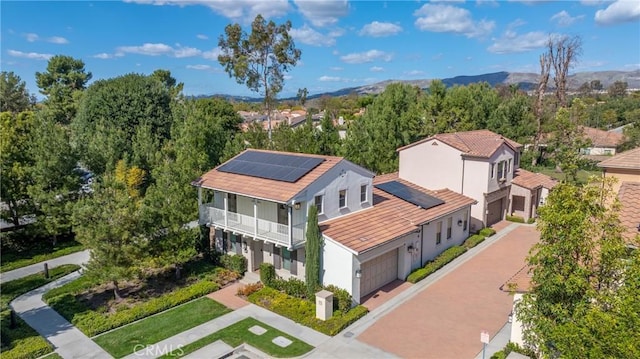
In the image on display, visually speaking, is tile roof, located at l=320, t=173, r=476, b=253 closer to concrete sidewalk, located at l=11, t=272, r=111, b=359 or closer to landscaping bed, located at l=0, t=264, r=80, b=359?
concrete sidewalk, located at l=11, t=272, r=111, b=359

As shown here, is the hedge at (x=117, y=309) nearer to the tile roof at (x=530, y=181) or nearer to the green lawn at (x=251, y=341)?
the green lawn at (x=251, y=341)

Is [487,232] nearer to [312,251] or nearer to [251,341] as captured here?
[312,251]

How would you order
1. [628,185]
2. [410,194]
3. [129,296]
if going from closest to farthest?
[628,185], [129,296], [410,194]

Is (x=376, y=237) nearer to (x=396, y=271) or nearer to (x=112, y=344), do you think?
(x=396, y=271)

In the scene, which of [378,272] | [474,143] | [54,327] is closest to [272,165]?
[378,272]

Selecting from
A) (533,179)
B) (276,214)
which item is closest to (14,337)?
(276,214)

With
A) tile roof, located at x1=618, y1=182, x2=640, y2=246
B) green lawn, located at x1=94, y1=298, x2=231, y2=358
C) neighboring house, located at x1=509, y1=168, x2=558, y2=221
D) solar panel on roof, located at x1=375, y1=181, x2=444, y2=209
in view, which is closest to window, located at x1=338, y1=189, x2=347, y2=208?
solar panel on roof, located at x1=375, y1=181, x2=444, y2=209

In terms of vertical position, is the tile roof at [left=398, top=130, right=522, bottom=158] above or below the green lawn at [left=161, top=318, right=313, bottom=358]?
above

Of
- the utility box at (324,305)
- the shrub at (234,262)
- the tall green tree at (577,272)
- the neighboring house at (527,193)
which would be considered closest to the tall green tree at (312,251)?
the utility box at (324,305)
